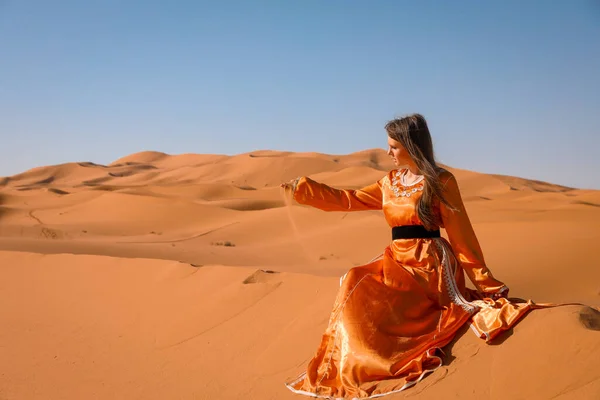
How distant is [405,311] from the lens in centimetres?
429

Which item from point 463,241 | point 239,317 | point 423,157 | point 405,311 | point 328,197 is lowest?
point 239,317

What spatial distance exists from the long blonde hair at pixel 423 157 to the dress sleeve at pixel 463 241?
0.06 meters

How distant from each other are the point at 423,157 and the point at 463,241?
0.65 m

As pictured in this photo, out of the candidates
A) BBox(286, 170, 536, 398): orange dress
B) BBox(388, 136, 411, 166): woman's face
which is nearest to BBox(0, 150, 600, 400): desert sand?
BBox(286, 170, 536, 398): orange dress

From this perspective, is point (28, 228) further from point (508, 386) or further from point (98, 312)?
point (508, 386)

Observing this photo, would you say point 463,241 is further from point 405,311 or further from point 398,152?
point 398,152

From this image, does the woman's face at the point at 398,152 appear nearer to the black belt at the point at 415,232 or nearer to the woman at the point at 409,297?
the woman at the point at 409,297

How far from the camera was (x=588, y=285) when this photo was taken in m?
8.79

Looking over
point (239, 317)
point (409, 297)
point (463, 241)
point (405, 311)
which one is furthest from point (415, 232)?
point (239, 317)

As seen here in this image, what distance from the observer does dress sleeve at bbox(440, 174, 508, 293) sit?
441 centimetres

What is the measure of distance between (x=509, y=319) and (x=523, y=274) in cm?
565

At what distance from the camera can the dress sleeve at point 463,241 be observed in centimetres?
441

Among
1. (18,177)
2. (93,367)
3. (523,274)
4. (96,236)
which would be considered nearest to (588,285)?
(523,274)

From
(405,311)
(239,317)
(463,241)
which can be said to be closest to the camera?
(405,311)
